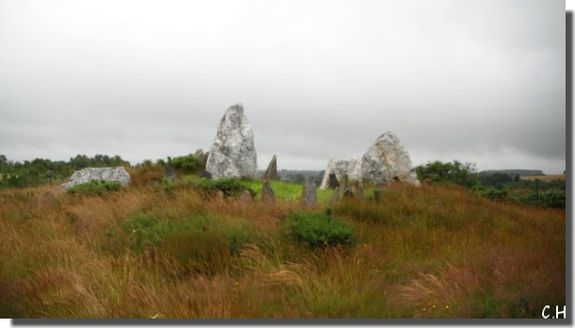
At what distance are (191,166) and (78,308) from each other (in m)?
13.3

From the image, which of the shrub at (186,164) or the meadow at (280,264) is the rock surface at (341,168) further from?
the meadow at (280,264)

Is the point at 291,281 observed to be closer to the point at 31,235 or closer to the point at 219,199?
the point at 219,199

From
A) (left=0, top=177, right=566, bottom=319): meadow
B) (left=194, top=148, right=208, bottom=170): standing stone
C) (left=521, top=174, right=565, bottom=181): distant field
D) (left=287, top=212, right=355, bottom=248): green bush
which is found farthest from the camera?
(left=194, top=148, right=208, bottom=170): standing stone

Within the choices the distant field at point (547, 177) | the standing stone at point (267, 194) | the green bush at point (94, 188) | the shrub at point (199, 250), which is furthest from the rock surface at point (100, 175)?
the distant field at point (547, 177)

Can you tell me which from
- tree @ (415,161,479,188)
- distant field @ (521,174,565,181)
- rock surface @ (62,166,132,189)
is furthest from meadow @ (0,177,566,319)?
rock surface @ (62,166,132,189)

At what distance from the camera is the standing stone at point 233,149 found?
17375 millimetres

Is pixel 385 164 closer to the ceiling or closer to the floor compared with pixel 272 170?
closer to the ceiling

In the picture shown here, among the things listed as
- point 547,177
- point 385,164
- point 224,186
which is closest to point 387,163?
point 385,164

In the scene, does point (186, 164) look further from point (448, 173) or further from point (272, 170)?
point (448, 173)

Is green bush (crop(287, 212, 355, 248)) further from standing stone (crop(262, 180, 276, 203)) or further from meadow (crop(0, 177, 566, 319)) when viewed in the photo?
standing stone (crop(262, 180, 276, 203))

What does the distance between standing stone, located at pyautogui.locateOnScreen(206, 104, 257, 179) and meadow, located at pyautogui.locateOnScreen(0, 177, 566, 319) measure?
8.83 metres

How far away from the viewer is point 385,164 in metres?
16.4

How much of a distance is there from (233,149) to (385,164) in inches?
214

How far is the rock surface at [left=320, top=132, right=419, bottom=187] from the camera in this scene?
16.1m
